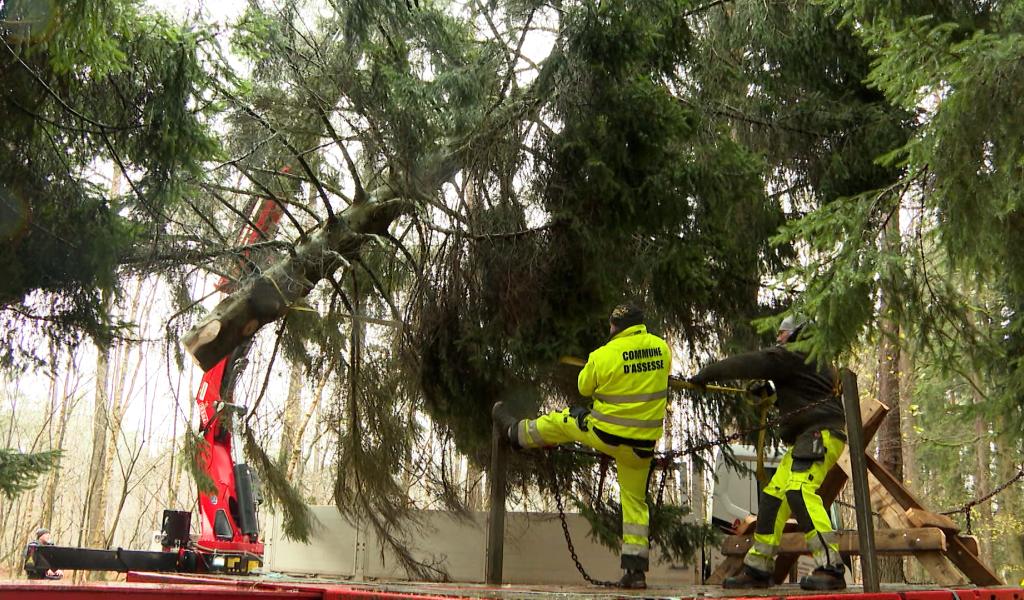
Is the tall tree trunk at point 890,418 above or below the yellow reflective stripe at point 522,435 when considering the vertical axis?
above

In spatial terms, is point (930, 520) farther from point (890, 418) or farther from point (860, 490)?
point (890, 418)

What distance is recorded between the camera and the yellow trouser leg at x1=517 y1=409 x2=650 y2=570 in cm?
538

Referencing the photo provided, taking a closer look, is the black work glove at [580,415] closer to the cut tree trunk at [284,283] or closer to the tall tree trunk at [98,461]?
the cut tree trunk at [284,283]

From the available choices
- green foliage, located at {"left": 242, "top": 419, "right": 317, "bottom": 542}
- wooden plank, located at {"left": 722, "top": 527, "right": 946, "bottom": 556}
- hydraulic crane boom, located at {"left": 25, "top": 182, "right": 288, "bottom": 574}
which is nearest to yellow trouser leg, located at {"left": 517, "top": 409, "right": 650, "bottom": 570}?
wooden plank, located at {"left": 722, "top": 527, "right": 946, "bottom": 556}

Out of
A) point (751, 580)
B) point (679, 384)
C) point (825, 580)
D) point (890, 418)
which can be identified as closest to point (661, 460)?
point (679, 384)

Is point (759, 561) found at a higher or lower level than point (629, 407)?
lower

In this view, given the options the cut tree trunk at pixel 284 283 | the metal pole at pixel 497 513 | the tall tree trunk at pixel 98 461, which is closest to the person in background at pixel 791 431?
the metal pole at pixel 497 513

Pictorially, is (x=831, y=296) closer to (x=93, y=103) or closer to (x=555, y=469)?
(x=555, y=469)

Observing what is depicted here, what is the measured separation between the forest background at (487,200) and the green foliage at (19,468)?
0.10 feet

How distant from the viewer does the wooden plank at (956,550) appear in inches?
230

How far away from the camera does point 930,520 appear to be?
5789 mm

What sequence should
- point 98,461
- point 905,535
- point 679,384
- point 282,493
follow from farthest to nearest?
point 98,461, point 282,493, point 679,384, point 905,535

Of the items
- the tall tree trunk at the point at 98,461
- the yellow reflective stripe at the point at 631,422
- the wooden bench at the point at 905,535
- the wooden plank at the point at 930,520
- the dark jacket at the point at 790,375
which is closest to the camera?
the yellow reflective stripe at the point at 631,422

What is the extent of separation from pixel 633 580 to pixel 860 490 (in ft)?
4.66
